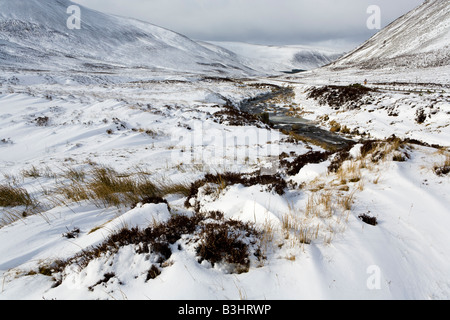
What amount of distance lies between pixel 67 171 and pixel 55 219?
297cm

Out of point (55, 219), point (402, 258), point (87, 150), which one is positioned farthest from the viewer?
point (87, 150)

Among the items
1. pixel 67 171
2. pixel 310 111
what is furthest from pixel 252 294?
pixel 310 111

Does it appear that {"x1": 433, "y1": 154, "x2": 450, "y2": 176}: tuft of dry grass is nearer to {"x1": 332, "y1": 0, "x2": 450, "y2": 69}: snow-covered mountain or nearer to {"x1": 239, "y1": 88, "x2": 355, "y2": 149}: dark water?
{"x1": 239, "y1": 88, "x2": 355, "y2": 149}: dark water

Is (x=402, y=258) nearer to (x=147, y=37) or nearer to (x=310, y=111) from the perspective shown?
(x=310, y=111)

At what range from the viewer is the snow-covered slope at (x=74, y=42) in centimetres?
6225

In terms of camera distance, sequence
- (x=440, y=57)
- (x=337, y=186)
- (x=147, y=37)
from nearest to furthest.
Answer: (x=337, y=186) → (x=440, y=57) → (x=147, y=37)

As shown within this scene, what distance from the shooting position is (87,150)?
879 centimetres

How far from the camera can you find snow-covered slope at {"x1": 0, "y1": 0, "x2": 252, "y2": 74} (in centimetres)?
6225

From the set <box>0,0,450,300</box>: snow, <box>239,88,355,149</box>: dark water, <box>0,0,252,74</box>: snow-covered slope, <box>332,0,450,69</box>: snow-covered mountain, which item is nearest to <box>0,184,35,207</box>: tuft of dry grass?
<box>0,0,450,300</box>: snow

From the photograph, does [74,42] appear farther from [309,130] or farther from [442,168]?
[442,168]

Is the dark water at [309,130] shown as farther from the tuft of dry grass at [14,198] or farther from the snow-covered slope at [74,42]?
the snow-covered slope at [74,42]

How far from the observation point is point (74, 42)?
89.4 m

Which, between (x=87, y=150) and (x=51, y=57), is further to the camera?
(x=51, y=57)
